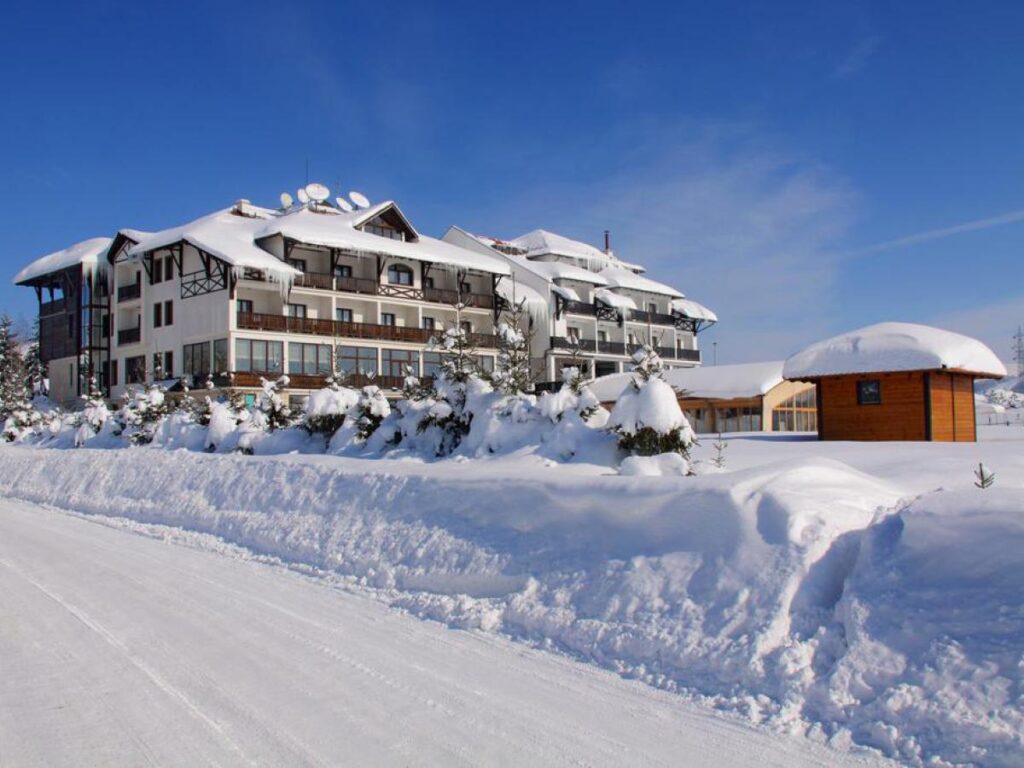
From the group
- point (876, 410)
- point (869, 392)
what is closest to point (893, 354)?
point (869, 392)

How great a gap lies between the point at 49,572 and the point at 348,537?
131 inches

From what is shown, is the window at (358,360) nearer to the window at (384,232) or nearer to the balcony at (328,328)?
the balcony at (328,328)

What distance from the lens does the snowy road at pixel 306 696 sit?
4.20 metres

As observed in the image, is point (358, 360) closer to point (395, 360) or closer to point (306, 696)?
point (395, 360)

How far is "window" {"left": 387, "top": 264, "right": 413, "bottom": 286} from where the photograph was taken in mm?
45750

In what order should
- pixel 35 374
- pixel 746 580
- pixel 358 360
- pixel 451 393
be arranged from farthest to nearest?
pixel 35 374
pixel 358 360
pixel 451 393
pixel 746 580

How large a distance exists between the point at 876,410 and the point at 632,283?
37772 millimetres

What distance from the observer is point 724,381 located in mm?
36469

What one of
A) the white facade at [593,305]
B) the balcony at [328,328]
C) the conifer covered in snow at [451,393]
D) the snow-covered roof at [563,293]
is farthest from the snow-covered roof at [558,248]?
the conifer covered in snow at [451,393]

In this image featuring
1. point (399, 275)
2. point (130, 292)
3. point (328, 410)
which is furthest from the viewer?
point (399, 275)

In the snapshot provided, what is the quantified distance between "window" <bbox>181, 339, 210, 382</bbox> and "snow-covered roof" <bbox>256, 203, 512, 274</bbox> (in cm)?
606

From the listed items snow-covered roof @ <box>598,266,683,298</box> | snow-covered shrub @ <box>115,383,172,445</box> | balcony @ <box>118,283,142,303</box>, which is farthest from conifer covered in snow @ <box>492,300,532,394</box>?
snow-covered roof @ <box>598,266,683,298</box>

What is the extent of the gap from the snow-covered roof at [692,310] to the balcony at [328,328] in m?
23.0

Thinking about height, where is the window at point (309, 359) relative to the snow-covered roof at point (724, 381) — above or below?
above
